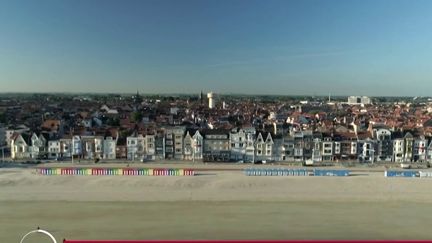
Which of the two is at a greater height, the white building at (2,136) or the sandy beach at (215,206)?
the white building at (2,136)

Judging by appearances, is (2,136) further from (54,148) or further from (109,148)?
(109,148)

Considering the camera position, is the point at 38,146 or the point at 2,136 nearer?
the point at 38,146

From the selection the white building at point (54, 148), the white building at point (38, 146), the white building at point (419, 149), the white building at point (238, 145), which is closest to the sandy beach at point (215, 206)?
the white building at point (38, 146)

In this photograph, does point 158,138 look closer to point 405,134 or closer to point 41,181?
point 41,181

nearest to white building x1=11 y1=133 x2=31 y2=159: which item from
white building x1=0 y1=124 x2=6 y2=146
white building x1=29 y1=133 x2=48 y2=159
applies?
white building x1=29 y1=133 x2=48 y2=159

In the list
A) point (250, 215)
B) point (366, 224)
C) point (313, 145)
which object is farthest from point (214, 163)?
point (366, 224)

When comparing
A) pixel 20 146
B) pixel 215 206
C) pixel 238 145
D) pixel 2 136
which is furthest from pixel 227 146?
pixel 2 136

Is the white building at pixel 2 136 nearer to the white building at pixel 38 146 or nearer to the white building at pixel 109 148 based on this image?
the white building at pixel 38 146
